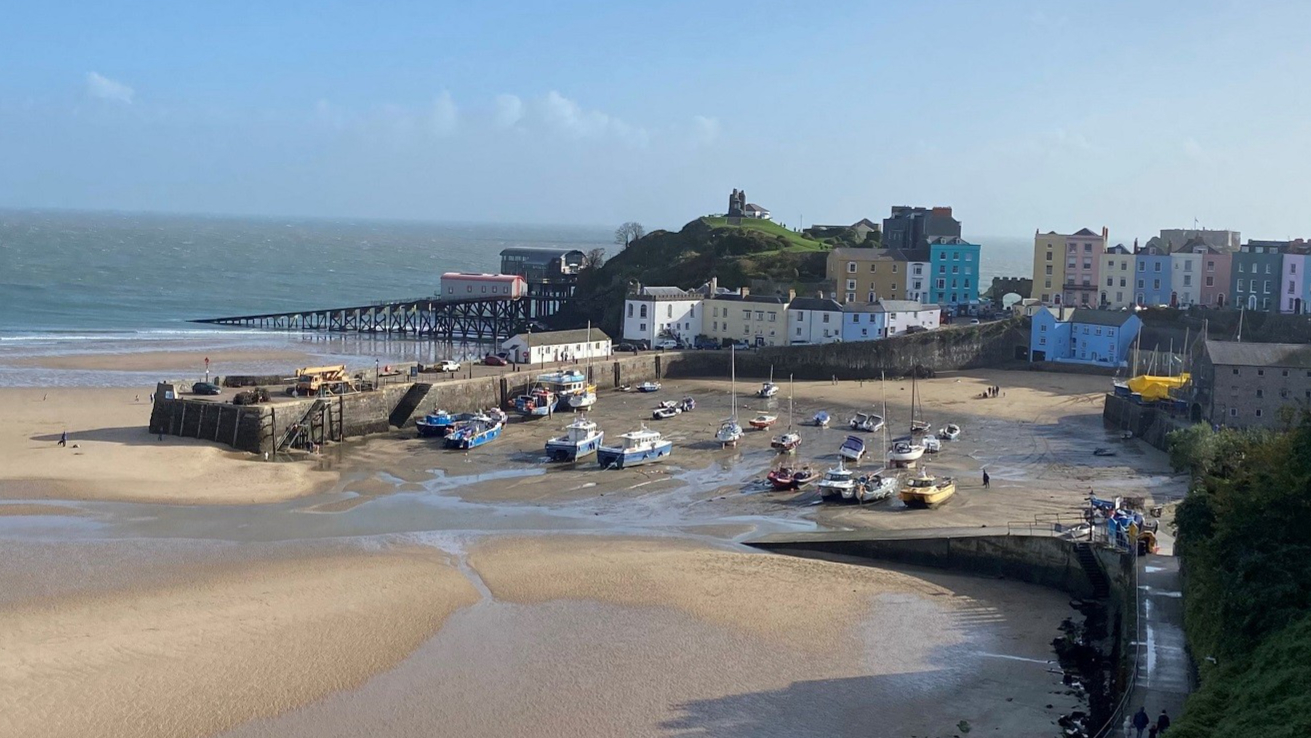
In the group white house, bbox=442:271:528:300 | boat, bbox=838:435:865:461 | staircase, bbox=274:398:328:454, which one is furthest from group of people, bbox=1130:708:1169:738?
white house, bbox=442:271:528:300

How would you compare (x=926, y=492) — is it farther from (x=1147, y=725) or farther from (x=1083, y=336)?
(x=1083, y=336)

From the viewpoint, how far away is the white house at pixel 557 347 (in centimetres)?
5441

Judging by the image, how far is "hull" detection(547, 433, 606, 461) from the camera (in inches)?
1512

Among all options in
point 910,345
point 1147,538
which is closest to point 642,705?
point 1147,538

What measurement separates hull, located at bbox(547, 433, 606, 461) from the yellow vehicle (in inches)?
345

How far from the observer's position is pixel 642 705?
1975 cm

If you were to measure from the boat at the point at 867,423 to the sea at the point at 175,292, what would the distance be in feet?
84.5

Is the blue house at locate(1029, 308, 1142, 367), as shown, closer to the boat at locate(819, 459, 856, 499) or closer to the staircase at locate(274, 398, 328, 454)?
the boat at locate(819, 459, 856, 499)

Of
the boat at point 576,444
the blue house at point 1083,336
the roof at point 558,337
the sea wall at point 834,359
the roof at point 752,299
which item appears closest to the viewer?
the boat at point 576,444

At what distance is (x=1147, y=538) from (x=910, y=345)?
111 feet

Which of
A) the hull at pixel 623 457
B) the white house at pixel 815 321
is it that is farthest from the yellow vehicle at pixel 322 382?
the white house at pixel 815 321

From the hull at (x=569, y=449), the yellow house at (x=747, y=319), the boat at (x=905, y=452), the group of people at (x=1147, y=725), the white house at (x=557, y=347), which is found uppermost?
the yellow house at (x=747, y=319)

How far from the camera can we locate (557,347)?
182 feet

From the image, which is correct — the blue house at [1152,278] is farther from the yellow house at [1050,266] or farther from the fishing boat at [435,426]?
the fishing boat at [435,426]
